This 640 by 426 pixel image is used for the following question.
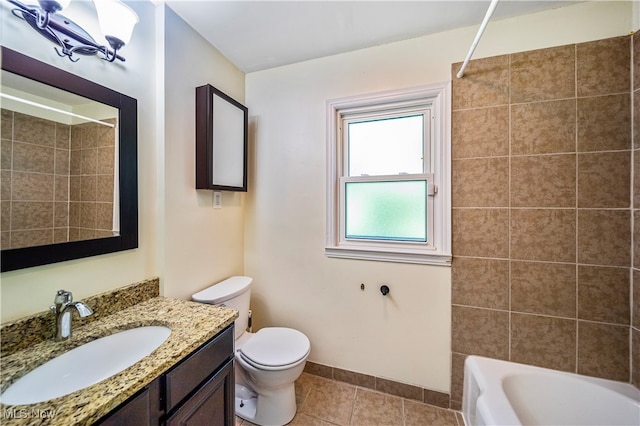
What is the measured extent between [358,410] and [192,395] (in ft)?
3.63

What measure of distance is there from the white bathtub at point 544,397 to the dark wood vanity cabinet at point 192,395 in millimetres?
1171

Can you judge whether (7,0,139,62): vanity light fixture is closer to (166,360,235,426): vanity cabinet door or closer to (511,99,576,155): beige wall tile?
(166,360,235,426): vanity cabinet door

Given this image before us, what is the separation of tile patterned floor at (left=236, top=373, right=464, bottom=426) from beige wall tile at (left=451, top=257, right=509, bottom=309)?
70 centimetres

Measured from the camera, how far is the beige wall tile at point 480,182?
4.62ft

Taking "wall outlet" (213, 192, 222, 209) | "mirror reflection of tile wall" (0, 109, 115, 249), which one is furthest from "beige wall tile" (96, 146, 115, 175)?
"wall outlet" (213, 192, 222, 209)

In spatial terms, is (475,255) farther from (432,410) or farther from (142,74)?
(142,74)

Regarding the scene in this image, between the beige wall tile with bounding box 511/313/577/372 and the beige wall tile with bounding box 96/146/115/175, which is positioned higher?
the beige wall tile with bounding box 96/146/115/175

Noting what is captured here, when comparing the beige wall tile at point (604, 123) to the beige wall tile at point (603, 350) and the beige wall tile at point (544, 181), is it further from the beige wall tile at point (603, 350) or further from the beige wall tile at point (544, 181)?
the beige wall tile at point (603, 350)

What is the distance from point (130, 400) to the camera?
684 mm

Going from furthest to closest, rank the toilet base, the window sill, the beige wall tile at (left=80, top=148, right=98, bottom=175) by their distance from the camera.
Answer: the window sill < the toilet base < the beige wall tile at (left=80, top=148, right=98, bottom=175)

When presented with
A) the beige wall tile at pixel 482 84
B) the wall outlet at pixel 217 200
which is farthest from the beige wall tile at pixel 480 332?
the wall outlet at pixel 217 200

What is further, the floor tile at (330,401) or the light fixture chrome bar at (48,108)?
the floor tile at (330,401)

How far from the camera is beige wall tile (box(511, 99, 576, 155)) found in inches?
51.6

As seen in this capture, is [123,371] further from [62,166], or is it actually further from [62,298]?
[62,166]
